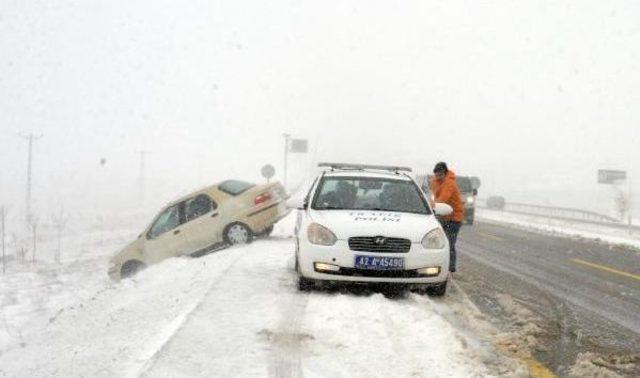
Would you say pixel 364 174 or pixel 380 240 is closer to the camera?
pixel 380 240

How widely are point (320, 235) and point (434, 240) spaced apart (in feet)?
4.63

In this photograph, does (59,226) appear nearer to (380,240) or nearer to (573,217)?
(380,240)

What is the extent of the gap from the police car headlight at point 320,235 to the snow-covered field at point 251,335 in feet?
2.11

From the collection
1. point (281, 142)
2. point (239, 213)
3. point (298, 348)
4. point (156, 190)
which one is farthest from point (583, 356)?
point (281, 142)

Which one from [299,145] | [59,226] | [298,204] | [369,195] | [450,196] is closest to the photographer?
[369,195]

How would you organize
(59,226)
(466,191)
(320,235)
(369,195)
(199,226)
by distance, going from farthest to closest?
(59,226) → (466,191) → (199,226) → (369,195) → (320,235)

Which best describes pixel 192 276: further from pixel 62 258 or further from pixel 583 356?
pixel 62 258

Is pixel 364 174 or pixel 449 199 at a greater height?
pixel 364 174

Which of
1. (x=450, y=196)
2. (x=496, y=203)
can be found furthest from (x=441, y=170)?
(x=496, y=203)

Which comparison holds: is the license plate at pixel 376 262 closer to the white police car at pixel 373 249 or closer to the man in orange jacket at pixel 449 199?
the white police car at pixel 373 249

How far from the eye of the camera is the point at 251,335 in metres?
5.63

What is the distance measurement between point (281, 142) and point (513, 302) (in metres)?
186

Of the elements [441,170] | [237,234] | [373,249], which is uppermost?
[441,170]

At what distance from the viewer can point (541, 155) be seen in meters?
151
